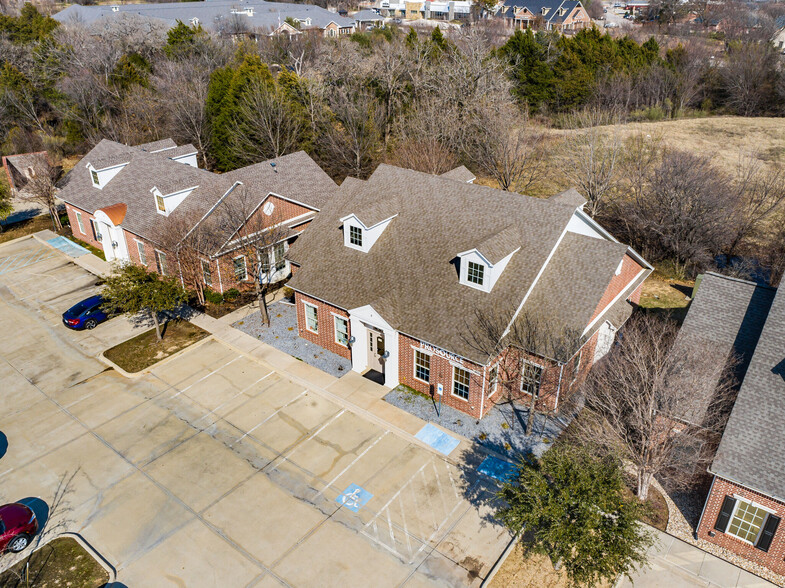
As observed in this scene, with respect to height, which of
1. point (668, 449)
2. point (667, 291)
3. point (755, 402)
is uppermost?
point (755, 402)

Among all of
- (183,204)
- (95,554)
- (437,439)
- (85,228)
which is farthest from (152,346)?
(85,228)

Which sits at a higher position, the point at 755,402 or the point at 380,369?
the point at 755,402

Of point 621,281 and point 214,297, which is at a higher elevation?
point 621,281

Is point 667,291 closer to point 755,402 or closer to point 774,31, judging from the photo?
point 755,402

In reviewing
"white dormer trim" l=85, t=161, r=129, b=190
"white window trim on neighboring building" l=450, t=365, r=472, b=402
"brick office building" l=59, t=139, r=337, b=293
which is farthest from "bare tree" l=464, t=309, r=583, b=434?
"white dormer trim" l=85, t=161, r=129, b=190

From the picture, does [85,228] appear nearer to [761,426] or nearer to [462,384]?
[462,384]

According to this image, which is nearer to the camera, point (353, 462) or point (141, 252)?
point (353, 462)

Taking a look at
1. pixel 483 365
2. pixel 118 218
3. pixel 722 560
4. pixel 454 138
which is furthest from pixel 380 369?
pixel 454 138
